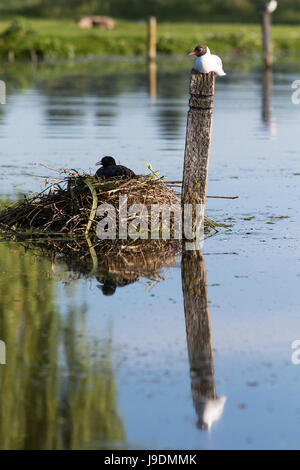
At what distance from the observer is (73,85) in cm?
3475

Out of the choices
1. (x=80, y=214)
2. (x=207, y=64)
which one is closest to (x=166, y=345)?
(x=80, y=214)

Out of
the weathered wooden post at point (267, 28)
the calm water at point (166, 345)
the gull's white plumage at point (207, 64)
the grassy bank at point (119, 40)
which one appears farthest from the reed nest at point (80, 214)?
the grassy bank at point (119, 40)

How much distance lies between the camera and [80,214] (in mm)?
11227

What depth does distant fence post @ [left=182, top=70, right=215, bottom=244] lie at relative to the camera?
1091cm

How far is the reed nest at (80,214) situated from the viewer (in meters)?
10.8

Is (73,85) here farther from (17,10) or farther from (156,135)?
(17,10)

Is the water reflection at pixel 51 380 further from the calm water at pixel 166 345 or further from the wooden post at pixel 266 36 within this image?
the wooden post at pixel 266 36

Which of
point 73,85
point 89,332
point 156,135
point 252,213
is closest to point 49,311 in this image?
point 89,332

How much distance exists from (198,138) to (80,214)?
1508 mm

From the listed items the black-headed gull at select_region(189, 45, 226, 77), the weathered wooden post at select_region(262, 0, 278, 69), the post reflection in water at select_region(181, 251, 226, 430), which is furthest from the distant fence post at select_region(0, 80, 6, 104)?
the post reflection in water at select_region(181, 251, 226, 430)

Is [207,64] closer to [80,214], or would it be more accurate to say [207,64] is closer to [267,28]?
[80,214]

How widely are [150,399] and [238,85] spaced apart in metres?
30.6

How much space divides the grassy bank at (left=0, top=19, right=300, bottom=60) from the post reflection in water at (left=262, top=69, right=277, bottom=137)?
12.0 m

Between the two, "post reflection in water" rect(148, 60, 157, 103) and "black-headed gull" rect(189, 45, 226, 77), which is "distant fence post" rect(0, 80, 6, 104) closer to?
"post reflection in water" rect(148, 60, 157, 103)
